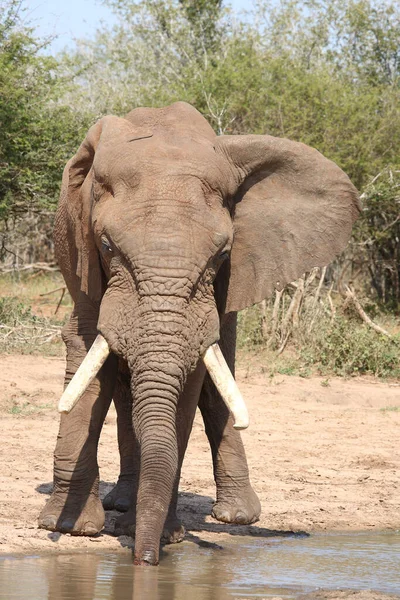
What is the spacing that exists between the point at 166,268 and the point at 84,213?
792mm

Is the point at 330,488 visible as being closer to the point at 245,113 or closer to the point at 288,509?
the point at 288,509

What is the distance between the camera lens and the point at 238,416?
4637 mm

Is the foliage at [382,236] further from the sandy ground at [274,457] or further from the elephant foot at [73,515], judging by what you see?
the elephant foot at [73,515]

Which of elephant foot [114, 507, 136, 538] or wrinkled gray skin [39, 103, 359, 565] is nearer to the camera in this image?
wrinkled gray skin [39, 103, 359, 565]

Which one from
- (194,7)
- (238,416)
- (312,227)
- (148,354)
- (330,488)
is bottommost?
(330,488)

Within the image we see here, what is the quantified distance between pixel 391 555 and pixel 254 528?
861 mm

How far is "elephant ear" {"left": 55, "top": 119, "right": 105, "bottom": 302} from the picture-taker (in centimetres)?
508

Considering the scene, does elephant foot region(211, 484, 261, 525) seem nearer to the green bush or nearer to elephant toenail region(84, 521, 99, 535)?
elephant toenail region(84, 521, 99, 535)

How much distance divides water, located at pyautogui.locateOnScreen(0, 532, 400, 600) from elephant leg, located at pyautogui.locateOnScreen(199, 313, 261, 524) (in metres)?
0.27

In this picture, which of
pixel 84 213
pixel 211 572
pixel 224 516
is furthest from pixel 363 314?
pixel 211 572

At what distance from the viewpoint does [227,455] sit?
19.7 ft

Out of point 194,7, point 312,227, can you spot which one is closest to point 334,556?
point 312,227

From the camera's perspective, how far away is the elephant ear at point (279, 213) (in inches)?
212

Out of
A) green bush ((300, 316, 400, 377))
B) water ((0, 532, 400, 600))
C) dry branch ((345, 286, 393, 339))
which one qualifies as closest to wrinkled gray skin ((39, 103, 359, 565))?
water ((0, 532, 400, 600))
